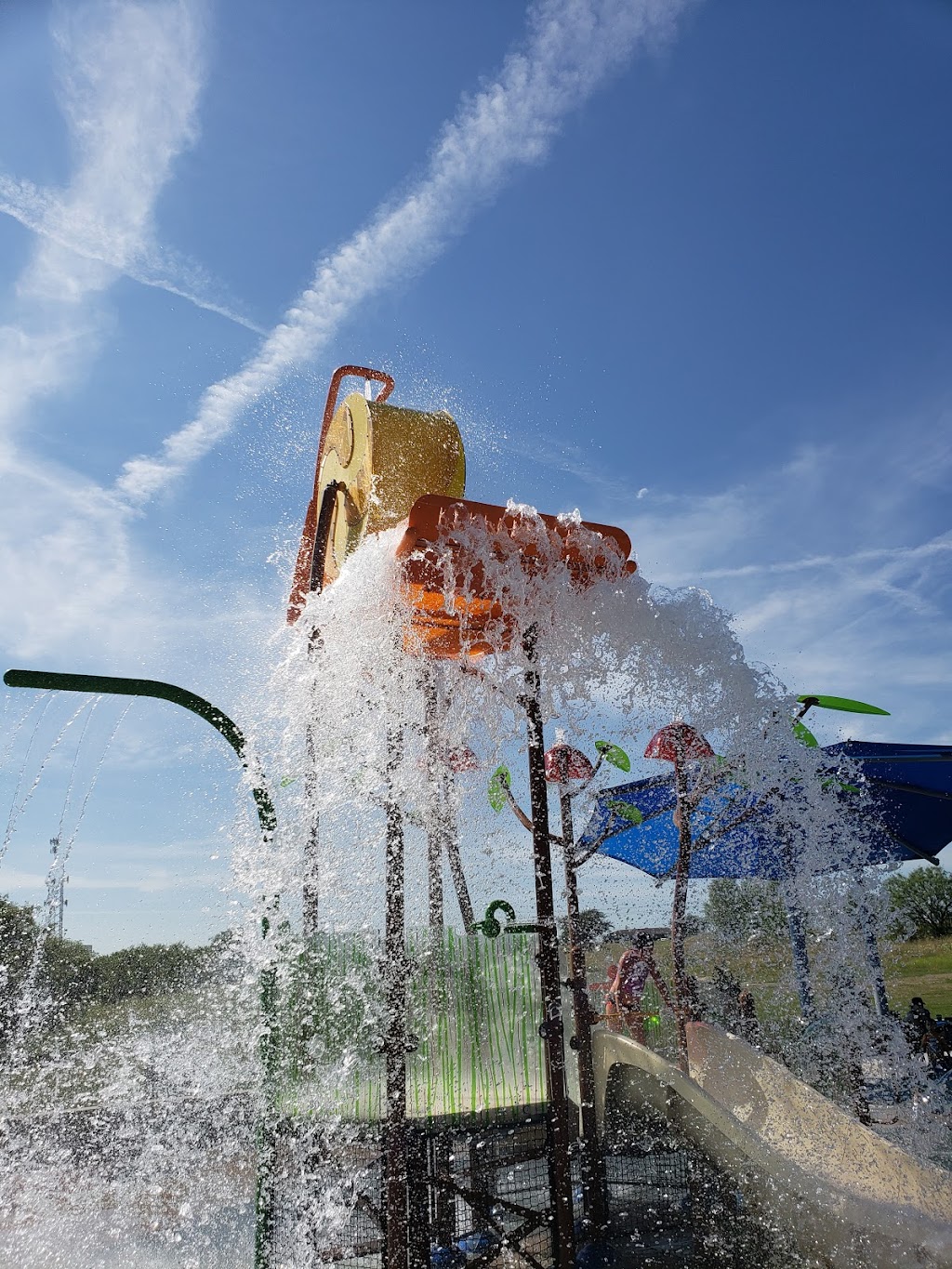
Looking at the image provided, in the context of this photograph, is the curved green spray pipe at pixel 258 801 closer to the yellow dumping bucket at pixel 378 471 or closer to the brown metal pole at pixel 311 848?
the brown metal pole at pixel 311 848

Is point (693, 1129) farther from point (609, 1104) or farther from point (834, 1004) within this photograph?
point (834, 1004)

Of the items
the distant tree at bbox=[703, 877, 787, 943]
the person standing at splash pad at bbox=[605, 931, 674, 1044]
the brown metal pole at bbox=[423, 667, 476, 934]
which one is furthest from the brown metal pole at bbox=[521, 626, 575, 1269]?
the distant tree at bbox=[703, 877, 787, 943]

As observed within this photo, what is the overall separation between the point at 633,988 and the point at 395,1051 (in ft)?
13.4

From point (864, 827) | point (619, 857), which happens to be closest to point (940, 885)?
point (619, 857)

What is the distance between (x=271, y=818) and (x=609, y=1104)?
9.35 ft

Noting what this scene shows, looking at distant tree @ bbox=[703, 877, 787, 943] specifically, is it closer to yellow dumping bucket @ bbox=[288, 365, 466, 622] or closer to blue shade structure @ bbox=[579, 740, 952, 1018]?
blue shade structure @ bbox=[579, 740, 952, 1018]

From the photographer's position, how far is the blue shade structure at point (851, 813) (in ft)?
26.1

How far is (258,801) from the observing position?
4.15m

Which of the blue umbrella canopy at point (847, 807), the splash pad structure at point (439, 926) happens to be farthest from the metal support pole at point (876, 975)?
the splash pad structure at point (439, 926)

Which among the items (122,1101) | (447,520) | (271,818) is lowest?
(122,1101)

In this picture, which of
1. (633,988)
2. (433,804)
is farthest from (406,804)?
(633,988)

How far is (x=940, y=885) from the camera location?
16.3 metres

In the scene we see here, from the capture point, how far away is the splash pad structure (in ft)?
11.6

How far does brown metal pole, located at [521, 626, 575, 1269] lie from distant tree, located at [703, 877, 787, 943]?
4.10 meters
